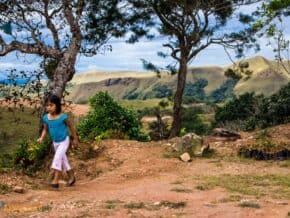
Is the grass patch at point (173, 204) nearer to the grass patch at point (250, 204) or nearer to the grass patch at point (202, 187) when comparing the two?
the grass patch at point (250, 204)

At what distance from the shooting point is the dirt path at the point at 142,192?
7.50 meters

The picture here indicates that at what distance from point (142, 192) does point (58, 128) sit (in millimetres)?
1930

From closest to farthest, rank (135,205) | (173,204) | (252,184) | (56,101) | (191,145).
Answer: (135,205), (173,204), (56,101), (252,184), (191,145)

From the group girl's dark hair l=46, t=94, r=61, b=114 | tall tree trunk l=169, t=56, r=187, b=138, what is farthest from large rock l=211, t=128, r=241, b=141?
girl's dark hair l=46, t=94, r=61, b=114

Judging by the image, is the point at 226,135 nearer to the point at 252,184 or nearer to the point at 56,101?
the point at 252,184

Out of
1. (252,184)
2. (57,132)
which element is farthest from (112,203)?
(252,184)

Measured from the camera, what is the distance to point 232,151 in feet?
47.5

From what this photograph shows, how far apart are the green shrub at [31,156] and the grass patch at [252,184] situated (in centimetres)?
392

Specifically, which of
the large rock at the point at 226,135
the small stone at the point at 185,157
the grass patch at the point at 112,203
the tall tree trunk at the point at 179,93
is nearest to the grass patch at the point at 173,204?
the grass patch at the point at 112,203

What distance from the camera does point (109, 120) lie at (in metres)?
17.1

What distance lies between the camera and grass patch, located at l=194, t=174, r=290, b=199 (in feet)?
31.0

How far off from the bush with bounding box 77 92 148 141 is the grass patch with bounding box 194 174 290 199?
6.04 metres

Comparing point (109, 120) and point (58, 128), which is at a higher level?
point (58, 128)

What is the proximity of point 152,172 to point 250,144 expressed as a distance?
11.8 ft
